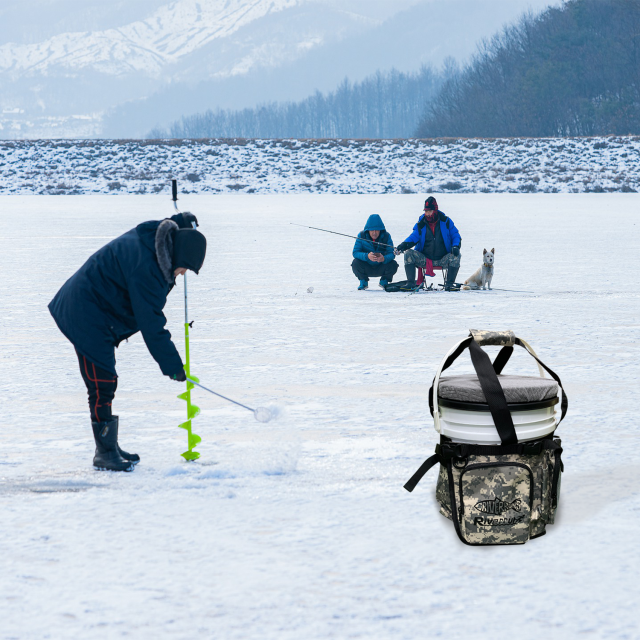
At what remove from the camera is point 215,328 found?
25.8ft

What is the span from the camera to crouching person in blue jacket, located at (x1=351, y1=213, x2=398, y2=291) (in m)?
10.6

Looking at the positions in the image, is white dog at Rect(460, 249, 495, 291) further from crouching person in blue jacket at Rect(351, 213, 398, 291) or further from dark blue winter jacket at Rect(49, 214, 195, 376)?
dark blue winter jacket at Rect(49, 214, 195, 376)

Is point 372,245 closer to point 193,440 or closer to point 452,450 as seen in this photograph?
point 193,440

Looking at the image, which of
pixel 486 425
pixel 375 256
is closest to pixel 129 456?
pixel 486 425

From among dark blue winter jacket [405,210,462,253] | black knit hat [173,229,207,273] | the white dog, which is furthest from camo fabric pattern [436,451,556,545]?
dark blue winter jacket [405,210,462,253]

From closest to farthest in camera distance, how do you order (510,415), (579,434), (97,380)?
(510,415) < (97,380) < (579,434)

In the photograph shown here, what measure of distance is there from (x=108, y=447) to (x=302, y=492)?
2.96ft

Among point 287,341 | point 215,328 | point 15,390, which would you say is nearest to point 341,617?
point 15,390

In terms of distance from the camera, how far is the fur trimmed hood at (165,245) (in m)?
3.60

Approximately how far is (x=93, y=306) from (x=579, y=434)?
244cm

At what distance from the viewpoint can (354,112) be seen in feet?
532

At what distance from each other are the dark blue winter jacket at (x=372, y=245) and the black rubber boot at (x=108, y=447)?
6839 millimetres

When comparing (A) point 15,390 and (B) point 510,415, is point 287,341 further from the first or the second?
(B) point 510,415

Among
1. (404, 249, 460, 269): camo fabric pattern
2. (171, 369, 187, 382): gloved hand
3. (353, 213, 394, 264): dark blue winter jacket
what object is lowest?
(171, 369, 187, 382): gloved hand
